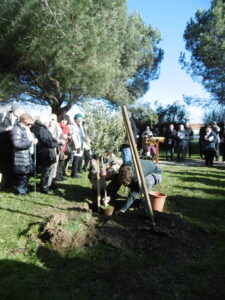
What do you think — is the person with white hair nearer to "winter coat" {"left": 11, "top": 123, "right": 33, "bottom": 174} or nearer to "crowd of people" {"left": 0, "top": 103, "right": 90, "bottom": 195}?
"crowd of people" {"left": 0, "top": 103, "right": 90, "bottom": 195}

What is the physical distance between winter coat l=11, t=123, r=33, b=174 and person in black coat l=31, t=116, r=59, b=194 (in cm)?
36

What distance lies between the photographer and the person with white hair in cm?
686

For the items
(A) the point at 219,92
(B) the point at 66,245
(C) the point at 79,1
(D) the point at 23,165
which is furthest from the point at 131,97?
(B) the point at 66,245

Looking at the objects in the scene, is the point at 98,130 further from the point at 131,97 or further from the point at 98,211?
the point at 131,97

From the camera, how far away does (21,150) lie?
245 inches

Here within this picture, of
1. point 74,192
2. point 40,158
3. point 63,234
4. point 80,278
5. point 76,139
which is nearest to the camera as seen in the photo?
point 80,278

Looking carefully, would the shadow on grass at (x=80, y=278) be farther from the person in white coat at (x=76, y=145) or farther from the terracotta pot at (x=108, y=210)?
the person in white coat at (x=76, y=145)

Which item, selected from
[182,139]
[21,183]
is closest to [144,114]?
[182,139]

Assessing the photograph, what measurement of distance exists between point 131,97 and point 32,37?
11.1m

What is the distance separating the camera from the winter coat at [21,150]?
237 inches

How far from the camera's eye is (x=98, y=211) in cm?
566

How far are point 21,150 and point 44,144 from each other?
0.55 meters

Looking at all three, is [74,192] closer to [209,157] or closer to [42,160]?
[42,160]

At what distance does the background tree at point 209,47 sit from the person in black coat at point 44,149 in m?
19.0
